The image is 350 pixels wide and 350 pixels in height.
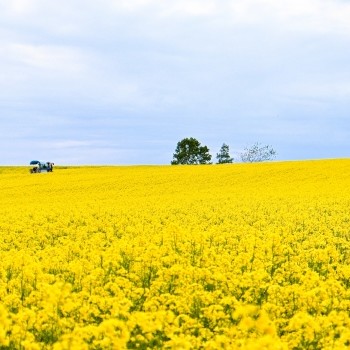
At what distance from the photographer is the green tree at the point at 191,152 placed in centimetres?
11006

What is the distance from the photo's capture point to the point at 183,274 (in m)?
10.8

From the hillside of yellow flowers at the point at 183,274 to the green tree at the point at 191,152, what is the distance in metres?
73.1

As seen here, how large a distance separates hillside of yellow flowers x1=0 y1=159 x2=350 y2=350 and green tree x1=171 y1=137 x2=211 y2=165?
73094 millimetres

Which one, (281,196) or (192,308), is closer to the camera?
(192,308)

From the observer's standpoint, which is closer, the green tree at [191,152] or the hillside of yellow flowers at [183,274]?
the hillside of yellow flowers at [183,274]

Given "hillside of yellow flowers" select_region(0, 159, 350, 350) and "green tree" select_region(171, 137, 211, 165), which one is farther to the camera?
"green tree" select_region(171, 137, 211, 165)

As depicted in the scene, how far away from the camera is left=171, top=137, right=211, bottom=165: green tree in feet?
361

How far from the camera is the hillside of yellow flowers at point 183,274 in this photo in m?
7.11

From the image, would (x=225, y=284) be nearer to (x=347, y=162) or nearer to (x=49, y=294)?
(x=49, y=294)

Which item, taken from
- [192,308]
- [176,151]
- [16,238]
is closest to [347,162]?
[16,238]

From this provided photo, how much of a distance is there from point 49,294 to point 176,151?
10403cm

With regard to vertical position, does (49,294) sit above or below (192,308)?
above

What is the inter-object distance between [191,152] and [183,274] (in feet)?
328

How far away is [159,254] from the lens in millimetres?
12922
